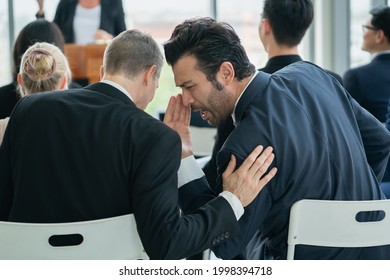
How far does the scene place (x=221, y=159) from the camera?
197 centimetres

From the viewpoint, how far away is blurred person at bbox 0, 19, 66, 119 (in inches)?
125

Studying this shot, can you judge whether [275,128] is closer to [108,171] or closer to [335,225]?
[335,225]

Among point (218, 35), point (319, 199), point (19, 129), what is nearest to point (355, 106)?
point (319, 199)

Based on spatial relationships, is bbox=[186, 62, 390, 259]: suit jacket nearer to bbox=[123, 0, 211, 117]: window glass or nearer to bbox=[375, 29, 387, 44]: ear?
bbox=[375, 29, 387, 44]: ear

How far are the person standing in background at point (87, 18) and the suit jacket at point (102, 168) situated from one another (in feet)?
11.1

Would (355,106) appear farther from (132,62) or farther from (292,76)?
(132,62)

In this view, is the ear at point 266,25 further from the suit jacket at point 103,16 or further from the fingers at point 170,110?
the suit jacket at point 103,16

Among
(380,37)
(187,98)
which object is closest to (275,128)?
(187,98)

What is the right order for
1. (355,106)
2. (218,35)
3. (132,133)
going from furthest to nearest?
(355,106)
(218,35)
(132,133)

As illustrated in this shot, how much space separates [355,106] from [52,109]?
1044 millimetres

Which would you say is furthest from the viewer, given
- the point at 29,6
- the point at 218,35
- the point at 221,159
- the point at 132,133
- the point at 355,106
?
the point at 29,6

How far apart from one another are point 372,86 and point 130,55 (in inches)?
92.2

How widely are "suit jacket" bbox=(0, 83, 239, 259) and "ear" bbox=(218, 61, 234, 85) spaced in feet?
1.15

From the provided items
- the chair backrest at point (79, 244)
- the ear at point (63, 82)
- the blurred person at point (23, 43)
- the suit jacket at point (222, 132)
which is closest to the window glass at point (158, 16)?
the blurred person at point (23, 43)
